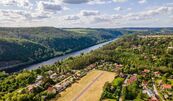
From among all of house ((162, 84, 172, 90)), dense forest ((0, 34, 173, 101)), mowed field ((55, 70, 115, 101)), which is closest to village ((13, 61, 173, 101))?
house ((162, 84, 172, 90))

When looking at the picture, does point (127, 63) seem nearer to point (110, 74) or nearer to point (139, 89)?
point (110, 74)

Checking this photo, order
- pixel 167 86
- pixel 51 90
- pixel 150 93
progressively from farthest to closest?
pixel 167 86 < pixel 51 90 < pixel 150 93

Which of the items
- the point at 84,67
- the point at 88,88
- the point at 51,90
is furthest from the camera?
the point at 84,67

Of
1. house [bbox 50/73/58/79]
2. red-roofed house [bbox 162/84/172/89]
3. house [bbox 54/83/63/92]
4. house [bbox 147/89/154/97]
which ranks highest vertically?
red-roofed house [bbox 162/84/172/89]

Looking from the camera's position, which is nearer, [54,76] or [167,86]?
[167,86]

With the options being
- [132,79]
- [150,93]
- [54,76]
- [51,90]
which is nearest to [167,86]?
[150,93]

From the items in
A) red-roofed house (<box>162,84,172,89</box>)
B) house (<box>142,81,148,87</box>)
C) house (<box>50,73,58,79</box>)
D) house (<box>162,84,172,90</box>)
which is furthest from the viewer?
house (<box>50,73,58,79</box>)

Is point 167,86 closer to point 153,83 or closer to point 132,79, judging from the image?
point 153,83

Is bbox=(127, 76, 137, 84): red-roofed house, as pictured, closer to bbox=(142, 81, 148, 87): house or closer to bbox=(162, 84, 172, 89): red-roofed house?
bbox=(142, 81, 148, 87): house

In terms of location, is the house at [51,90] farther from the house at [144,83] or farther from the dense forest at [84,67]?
the house at [144,83]
